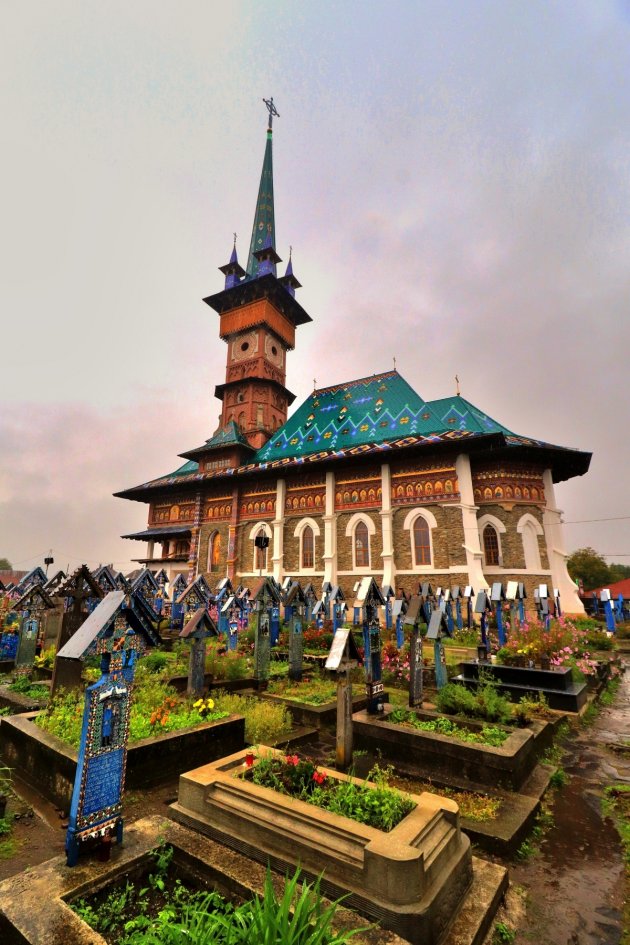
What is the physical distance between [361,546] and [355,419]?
8.69 metres

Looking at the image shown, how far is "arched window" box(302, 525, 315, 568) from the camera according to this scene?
25.0 meters

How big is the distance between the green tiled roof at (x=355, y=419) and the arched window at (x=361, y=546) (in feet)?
16.1

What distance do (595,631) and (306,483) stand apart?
1572cm

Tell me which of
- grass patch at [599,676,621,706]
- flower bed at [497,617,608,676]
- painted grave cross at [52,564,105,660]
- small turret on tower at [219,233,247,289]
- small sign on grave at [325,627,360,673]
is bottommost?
grass patch at [599,676,621,706]

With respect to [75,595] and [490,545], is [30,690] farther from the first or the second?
[490,545]

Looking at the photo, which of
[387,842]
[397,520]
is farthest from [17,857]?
[397,520]

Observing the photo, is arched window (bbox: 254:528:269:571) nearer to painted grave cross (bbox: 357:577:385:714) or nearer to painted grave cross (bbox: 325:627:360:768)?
painted grave cross (bbox: 357:577:385:714)

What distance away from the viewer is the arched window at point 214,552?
2803cm

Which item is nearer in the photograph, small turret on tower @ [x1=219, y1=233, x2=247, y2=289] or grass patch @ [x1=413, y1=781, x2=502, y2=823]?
grass patch @ [x1=413, y1=781, x2=502, y2=823]

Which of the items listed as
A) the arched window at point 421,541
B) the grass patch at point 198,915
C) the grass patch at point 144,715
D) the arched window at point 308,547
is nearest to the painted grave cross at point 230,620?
the grass patch at point 144,715

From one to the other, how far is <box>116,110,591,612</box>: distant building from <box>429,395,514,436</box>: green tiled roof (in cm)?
9

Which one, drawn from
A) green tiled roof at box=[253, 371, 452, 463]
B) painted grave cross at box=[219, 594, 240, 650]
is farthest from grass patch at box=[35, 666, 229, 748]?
green tiled roof at box=[253, 371, 452, 463]

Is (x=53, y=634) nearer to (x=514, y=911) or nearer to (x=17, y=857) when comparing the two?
(x=17, y=857)

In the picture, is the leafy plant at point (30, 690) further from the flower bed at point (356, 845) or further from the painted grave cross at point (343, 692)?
the painted grave cross at point (343, 692)
